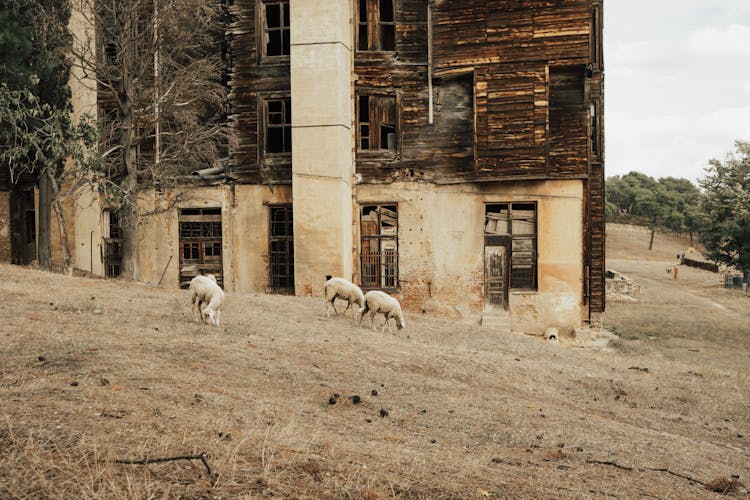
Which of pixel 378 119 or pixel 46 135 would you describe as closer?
pixel 46 135

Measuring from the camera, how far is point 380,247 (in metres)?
25.1

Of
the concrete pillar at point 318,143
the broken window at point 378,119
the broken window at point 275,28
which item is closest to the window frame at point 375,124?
the broken window at point 378,119

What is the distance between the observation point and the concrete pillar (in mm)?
23953

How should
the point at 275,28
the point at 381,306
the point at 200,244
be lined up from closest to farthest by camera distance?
the point at 381,306 < the point at 275,28 < the point at 200,244

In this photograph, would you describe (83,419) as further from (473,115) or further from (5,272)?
(473,115)

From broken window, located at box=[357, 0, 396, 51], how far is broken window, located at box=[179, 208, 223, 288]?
25.1ft

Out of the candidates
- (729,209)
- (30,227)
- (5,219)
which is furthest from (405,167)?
(729,209)

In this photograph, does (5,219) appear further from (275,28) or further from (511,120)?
(511,120)

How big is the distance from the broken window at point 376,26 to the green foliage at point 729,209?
24.7 meters

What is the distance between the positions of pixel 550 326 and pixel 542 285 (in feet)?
4.30

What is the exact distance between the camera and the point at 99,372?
342 inches

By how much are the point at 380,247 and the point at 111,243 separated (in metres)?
9.72

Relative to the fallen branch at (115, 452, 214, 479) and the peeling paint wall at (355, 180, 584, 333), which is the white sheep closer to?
the fallen branch at (115, 452, 214, 479)

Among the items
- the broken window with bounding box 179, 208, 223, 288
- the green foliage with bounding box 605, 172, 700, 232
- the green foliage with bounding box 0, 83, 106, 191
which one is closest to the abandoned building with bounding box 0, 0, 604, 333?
the broken window with bounding box 179, 208, 223, 288
